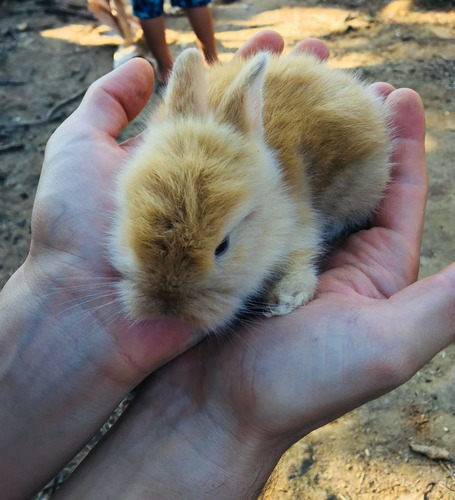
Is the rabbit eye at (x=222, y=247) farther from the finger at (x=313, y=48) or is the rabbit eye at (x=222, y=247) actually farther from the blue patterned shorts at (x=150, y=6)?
the blue patterned shorts at (x=150, y=6)

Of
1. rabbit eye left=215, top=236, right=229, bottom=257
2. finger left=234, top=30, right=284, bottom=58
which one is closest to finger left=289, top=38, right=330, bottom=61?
finger left=234, top=30, right=284, bottom=58

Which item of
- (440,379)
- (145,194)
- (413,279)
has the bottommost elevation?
(440,379)

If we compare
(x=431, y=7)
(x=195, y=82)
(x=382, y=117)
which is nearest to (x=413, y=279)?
(x=382, y=117)

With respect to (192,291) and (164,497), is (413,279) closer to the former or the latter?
(192,291)

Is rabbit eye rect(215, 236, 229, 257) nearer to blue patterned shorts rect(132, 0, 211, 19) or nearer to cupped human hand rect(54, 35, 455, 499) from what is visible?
cupped human hand rect(54, 35, 455, 499)

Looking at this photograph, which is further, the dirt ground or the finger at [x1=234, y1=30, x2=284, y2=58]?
the finger at [x1=234, y1=30, x2=284, y2=58]
